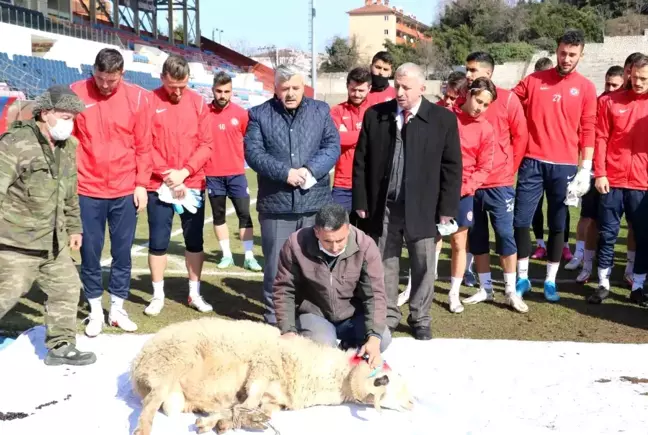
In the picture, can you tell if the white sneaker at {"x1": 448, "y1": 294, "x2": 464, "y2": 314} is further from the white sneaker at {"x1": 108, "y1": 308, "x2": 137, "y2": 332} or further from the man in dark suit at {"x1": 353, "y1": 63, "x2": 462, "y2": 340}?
the white sneaker at {"x1": 108, "y1": 308, "x2": 137, "y2": 332}

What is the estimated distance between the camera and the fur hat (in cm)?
465

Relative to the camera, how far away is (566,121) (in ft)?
21.8

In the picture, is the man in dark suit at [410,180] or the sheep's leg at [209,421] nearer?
the sheep's leg at [209,421]

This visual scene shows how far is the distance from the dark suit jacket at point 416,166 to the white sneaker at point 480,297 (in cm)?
141

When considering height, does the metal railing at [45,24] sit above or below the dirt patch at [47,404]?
above

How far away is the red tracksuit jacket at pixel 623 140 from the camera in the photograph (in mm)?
6473

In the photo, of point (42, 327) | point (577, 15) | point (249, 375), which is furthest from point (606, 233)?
point (577, 15)

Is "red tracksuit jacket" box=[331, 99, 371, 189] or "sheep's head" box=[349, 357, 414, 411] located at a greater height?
"red tracksuit jacket" box=[331, 99, 371, 189]

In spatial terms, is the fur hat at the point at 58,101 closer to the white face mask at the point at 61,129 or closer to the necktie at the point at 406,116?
the white face mask at the point at 61,129

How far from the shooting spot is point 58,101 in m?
4.65

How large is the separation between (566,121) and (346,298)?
3.26 metres

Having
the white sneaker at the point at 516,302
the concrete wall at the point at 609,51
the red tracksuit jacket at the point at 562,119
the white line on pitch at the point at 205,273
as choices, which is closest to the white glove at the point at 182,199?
the white line on pitch at the point at 205,273

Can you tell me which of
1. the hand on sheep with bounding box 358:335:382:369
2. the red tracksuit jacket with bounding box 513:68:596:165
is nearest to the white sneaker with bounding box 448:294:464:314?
the red tracksuit jacket with bounding box 513:68:596:165

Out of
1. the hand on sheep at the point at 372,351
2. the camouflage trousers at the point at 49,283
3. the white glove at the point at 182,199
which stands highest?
the white glove at the point at 182,199
